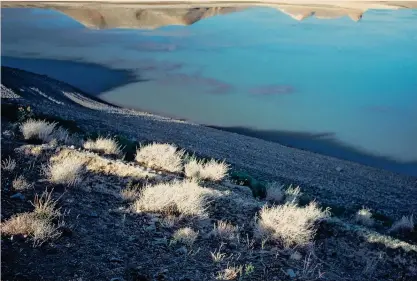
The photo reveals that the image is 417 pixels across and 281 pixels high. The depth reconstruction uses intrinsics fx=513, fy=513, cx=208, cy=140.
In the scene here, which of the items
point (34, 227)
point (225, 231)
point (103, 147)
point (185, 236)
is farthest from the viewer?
point (103, 147)

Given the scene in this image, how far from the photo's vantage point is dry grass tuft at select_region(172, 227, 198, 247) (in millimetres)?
7262

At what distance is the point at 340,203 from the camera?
46.3 feet

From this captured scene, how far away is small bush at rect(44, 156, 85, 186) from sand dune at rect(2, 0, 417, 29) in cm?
3772

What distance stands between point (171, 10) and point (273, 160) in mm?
37035

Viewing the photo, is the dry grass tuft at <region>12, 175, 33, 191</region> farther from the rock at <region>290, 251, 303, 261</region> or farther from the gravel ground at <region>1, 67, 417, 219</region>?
the gravel ground at <region>1, 67, 417, 219</region>

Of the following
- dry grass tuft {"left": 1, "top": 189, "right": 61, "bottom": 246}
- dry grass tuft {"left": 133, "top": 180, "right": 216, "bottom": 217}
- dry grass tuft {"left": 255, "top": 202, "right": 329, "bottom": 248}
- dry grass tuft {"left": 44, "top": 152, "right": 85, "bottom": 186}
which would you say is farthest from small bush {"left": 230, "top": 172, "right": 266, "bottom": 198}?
dry grass tuft {"left": 1, "top": 189, "right": 61, "bottom": 246}

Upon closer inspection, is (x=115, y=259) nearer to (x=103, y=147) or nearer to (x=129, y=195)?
(x=129, y=195)

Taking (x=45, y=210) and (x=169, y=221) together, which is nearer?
(x=45, y=210)

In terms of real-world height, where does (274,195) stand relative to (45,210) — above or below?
below

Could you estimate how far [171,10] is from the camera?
51.5m

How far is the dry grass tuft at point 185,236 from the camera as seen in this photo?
23.8ft

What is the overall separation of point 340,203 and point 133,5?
1731 inches

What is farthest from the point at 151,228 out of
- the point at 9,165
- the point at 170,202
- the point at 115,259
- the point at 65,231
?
the point at 9,165

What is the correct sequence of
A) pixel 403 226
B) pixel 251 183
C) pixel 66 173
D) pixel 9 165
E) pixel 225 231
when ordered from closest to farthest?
pixel 225 231 < pixel 66 173 < pixel 9 165 < pixel 403 226 < pixel 251 183
